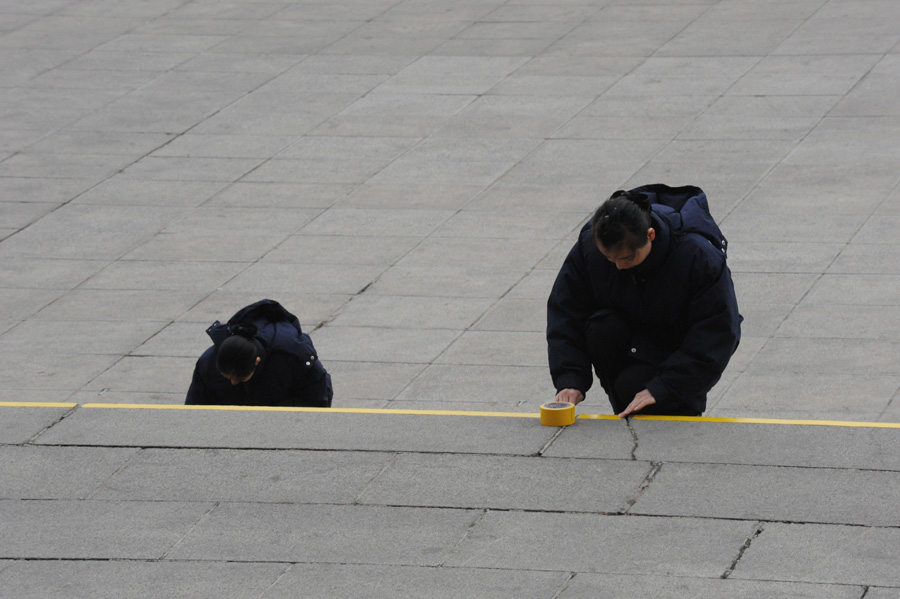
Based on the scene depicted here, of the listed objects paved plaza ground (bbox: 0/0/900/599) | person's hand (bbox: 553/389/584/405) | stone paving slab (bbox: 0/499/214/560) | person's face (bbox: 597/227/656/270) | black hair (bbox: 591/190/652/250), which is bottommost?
paved plaza ground (bbox: 0/0/900/599)

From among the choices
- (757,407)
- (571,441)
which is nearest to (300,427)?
(571,441)

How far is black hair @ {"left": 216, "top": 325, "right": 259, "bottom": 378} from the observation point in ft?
22.4

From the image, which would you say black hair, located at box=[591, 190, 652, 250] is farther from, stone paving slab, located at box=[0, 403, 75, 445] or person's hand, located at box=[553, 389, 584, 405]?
stone paving slab, located at box=[0, 403, 75, 445]

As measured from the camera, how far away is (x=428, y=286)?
1061 cm

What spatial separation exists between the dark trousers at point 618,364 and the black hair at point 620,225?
1.94 ft

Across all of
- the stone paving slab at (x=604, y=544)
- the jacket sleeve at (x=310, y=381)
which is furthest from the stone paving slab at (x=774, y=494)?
the jacket sleeve at (x=310, y=381)

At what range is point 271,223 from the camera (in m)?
12.1

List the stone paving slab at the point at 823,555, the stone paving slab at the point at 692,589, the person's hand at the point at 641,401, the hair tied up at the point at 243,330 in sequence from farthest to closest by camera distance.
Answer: the hair tied up at the point at 243,330, the person's hand at the point at 641,401, the stone paving slab at the point at 823,555, the stone paving slab at the point at 692,589

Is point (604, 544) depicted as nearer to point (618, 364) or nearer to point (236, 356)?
point (618, 364)

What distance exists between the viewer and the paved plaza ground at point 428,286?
16.7 ft

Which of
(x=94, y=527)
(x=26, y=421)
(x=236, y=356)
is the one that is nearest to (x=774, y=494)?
(x=94, y=527)

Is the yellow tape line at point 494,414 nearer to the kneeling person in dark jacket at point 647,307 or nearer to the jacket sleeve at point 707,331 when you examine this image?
the kneeling person in dark jacket at point 647,307

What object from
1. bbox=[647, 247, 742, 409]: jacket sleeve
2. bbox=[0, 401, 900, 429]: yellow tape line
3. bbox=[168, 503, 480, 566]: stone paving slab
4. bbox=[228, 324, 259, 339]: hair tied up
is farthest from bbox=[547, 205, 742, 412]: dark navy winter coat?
bbox=[228, 324, 259, 339]: hair tied up

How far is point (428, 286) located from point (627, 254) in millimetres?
5237
